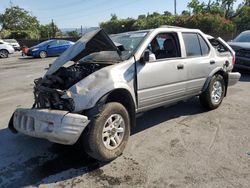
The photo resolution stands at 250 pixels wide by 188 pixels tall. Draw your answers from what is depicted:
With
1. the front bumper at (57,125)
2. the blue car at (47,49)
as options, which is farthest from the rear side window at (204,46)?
the blue car at (47,49)

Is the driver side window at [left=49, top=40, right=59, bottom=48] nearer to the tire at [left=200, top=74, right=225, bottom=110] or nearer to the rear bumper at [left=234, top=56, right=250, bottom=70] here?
the rear bumper at [left=234, top=56, right=250, bottom=70]

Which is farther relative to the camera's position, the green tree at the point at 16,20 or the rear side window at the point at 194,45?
the green tree at the point at 16,20

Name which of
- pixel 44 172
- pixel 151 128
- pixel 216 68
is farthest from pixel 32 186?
pixel 216 68

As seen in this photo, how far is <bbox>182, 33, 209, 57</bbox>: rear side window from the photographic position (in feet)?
20.9

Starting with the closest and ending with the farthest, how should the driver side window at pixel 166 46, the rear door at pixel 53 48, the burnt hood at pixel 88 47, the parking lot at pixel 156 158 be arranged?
the parking lot at pixel 156 158 → the burnt hood at pixel 88 47 → the driver side window at pixel 166 46 → the rear door at pixel 53 48

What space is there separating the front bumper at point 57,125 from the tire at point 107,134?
0.58 ft

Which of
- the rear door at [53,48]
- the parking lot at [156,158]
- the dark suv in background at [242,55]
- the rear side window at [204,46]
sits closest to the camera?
the parking lot at [156,158]

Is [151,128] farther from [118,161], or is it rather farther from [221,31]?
[221,31]

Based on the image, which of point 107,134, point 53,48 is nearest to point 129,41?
point 107,134

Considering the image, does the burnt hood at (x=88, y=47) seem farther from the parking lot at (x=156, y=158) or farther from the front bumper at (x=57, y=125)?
the parking lot at (x=156, y=158)

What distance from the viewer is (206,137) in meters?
5.53

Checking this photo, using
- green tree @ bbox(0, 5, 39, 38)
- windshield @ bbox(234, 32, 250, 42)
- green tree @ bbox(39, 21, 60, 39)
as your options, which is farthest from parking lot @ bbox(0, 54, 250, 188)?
green tree @ bbox(0, 5, 39, 38)

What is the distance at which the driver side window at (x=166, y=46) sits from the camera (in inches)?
235

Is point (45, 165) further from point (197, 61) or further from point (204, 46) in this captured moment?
point (204, 46)
